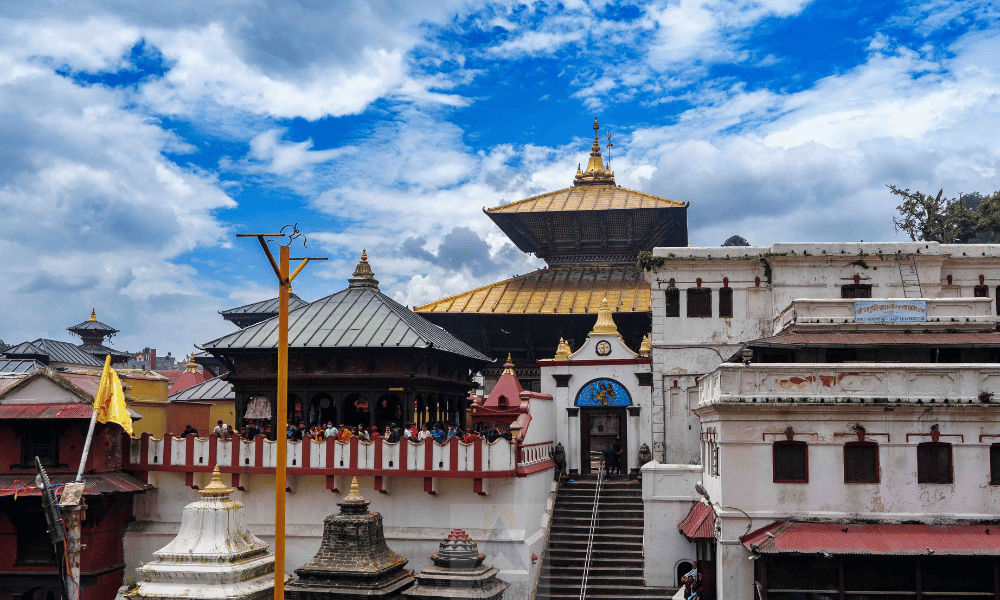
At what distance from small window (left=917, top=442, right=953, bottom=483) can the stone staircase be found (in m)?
8.33

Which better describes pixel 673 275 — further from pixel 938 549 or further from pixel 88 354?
pixel 88 354

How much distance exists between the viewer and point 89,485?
27.9 m

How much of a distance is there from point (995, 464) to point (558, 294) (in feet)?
76.6

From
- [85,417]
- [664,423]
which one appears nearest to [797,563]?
[664,423]

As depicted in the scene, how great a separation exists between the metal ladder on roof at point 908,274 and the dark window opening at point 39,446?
2877cm

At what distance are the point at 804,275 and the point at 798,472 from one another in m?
11.2

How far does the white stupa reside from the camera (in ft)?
68.7

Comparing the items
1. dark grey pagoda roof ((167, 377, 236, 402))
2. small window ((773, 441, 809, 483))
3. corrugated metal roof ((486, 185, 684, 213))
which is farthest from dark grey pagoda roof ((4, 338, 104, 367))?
small window ((773, 441, 809, 483))

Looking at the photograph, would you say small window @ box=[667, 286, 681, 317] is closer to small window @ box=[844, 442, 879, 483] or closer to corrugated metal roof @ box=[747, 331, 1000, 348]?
corrugated metal roof @ box=[747, 331, 1000, 348]

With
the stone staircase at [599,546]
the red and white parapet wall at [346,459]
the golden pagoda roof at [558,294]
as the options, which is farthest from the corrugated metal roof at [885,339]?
the golden pagoda roof at [558,294]

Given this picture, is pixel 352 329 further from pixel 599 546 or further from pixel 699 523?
pixel 699 523

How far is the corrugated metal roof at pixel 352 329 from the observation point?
33.0 metres

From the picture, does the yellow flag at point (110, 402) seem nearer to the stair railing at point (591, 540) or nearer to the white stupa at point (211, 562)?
the white stupa at point (211, 562)

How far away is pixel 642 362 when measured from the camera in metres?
35.2
